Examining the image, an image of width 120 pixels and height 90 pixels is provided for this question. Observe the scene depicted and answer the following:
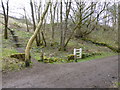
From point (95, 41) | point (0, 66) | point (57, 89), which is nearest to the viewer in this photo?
point (57, 89)

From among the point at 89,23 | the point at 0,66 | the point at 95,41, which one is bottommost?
the point at 0,66

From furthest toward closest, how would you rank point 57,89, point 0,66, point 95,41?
point 95,41 → point 0,66 → point 57,89

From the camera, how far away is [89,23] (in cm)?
1608

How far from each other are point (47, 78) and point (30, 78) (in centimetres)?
78

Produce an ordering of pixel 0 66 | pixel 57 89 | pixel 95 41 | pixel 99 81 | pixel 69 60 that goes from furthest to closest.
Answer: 1. pixel 95 41
2. pixel 69 60
3. pixel 0 66
4. pixel 99 81
5. pixel 57 89

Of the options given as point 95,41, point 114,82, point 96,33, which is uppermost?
point 96,33

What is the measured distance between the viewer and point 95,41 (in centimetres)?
1719

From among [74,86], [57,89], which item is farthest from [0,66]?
[74,86]

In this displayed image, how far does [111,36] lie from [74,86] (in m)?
14.2

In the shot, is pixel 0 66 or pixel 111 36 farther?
pixel 111 36

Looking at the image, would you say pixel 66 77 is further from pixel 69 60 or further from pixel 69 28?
pixel 69 28

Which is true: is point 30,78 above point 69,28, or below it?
below

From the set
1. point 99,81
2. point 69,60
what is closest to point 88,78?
point 99,81

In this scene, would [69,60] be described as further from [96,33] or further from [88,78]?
[96,33]
